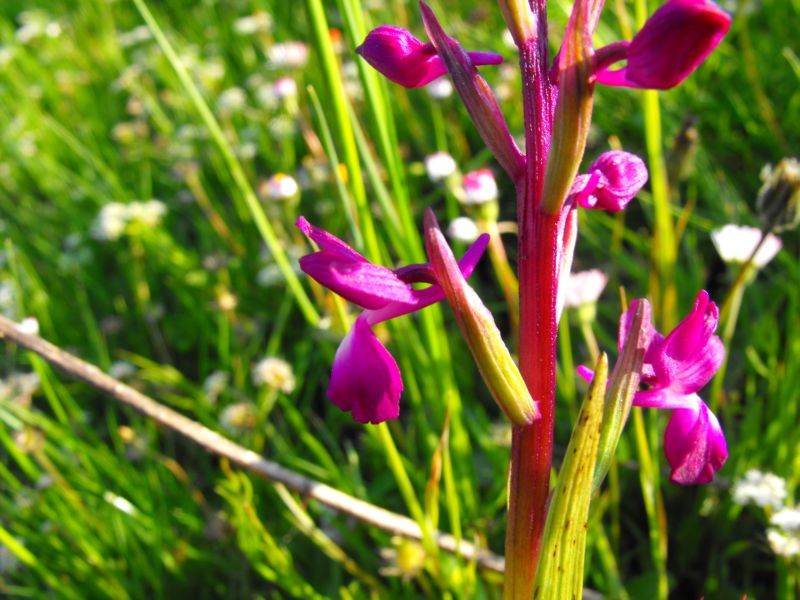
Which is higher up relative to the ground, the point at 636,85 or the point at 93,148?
the point at 636,85

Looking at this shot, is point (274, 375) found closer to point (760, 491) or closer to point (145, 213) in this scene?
point (145, 213)

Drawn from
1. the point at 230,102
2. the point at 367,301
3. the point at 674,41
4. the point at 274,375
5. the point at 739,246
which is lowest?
the point at 274,375

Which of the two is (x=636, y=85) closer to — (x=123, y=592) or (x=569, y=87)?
(x=569, y=87)

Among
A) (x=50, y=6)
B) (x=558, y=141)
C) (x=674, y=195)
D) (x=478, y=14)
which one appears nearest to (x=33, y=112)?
(x=50, y=6)

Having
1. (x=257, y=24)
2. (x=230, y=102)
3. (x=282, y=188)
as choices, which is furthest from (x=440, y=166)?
(x=257, y=24)

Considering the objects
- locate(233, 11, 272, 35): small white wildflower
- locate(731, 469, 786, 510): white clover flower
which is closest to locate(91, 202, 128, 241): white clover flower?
locate(233, 11, 272, 35): small white wildflower

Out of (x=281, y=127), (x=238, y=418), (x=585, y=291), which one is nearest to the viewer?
(x=585, y=291)
